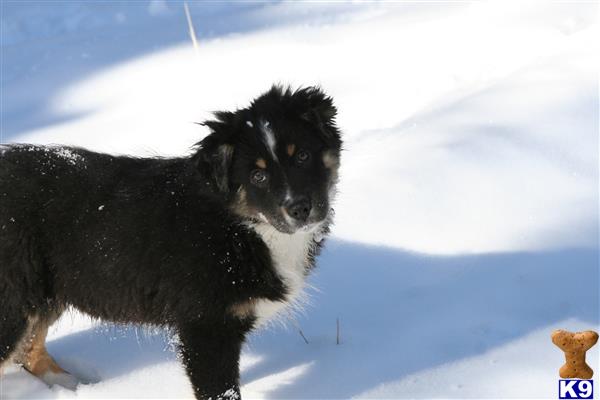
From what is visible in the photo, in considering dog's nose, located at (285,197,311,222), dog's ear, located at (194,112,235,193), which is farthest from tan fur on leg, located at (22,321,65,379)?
dog's nose, located at (285,197,311,222)

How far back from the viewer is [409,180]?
5855 millimetres

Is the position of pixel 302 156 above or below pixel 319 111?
below

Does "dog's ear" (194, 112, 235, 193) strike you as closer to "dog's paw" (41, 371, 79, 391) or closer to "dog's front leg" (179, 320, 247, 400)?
"dog's front leg" (179, 320, 247, 400)

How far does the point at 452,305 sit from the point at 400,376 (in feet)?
2.04

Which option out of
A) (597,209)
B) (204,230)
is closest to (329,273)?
(204,230)

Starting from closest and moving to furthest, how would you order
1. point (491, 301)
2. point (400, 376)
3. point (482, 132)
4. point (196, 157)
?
point (196, 157)
point (400, 376)
point (491, 301)
point (482, 132)

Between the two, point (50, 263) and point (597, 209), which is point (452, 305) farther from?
point (50, 263)

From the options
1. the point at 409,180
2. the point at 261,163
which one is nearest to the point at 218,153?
the point at 261,163

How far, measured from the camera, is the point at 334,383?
440 centimetres

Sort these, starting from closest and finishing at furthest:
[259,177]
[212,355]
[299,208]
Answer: [299,208] → [259,177] → [212,355]

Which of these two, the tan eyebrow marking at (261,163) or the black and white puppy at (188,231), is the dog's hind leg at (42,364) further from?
the tan eyebrow marking at (261,163)

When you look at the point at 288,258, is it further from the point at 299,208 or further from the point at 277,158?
the point at 277,158

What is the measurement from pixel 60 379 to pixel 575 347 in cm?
290

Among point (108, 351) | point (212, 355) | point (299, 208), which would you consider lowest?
point (212, 355)
